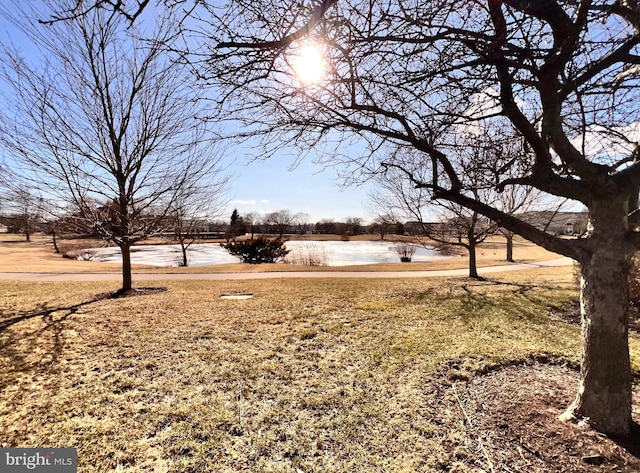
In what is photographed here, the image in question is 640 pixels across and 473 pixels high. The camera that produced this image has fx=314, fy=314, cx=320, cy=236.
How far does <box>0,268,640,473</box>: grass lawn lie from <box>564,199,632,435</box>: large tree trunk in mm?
318

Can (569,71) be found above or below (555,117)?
above

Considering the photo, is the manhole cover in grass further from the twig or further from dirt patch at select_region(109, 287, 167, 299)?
the twig

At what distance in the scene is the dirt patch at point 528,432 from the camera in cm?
223

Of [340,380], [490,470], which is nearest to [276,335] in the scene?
[340,380]

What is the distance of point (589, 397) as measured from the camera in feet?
8.40

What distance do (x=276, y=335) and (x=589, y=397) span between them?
12.8 feet

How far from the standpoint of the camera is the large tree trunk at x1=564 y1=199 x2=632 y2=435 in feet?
7.88

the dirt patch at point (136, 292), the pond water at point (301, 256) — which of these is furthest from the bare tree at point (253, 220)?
the dirt patch at point (136, 292)

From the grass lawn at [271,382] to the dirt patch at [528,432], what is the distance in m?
0.02

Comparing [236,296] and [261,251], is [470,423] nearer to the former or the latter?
[236,296]

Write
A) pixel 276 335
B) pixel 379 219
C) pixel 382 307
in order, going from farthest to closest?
pixel 379 219 → pixel 382 307 → pixel 276 335

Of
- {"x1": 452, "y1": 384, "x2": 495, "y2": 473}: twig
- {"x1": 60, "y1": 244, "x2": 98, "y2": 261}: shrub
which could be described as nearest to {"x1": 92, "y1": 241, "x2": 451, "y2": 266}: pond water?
{"x1": 60, "y1": 244, "x2": 98, "y2": 261}: shrub

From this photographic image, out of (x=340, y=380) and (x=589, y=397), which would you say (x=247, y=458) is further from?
(x=589, y=397)

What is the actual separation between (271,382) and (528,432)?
2473 mm
